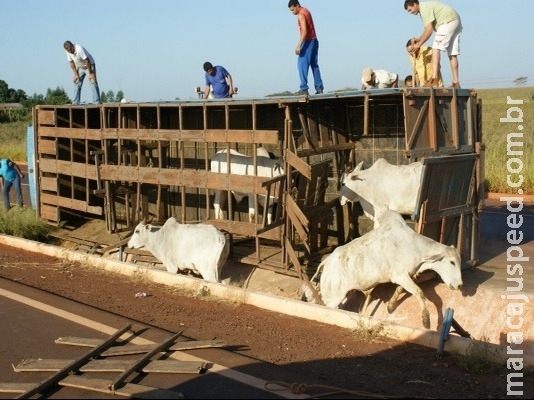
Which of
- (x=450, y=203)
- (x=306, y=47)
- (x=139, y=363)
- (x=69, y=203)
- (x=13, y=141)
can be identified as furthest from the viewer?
(x=13, y=141)

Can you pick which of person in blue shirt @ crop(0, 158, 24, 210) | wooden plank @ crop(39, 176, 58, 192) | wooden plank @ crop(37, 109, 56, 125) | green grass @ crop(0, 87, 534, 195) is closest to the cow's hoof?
green grass @ crop(0, 87, 534, 195)

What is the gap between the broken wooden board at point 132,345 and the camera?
7.55 metres

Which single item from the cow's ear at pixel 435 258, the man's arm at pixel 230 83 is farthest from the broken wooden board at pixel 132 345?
the man's arm at pixel 230 83

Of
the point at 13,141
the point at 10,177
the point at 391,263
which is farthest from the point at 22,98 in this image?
the point at 391,263

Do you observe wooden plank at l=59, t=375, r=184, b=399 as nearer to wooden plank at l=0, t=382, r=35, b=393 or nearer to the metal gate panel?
wooden plank at l=0, t=382, r=35, b=393

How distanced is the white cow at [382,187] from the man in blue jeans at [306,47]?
206 cm

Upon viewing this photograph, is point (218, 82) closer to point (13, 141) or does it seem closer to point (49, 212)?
point (49, 212)

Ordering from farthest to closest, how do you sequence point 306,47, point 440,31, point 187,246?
point 306,47 < point 187,246 < point 440,31

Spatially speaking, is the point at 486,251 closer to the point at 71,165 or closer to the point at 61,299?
the point at 61,299

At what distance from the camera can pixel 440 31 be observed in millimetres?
11438

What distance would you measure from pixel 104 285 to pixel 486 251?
6.32m

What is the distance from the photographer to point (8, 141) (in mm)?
45562

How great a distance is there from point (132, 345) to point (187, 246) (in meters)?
4.13

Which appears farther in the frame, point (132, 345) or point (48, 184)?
point (48, 184)
